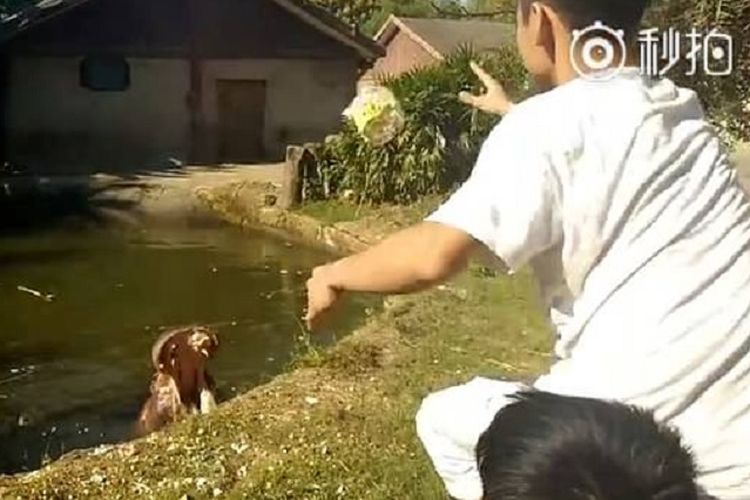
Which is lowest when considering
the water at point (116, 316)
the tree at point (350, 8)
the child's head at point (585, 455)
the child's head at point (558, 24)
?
the water at point (116, 316)

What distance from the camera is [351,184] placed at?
17312mm

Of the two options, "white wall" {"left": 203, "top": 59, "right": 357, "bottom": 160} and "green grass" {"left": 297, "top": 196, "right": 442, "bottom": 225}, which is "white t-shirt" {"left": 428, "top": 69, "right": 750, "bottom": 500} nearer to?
"green grass" {"left": 297, "top": 196, "right": 442, "bottom": 225}

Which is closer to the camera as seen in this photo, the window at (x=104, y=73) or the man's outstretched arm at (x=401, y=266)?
the man's outstretched arm at (x=401, y=266)

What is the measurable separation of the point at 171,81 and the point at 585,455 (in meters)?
22.9

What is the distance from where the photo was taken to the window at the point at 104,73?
2391cm

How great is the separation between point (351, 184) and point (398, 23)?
72.4 ft

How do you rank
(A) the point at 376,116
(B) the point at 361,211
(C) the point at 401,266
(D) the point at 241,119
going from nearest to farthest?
(C) the point at 401,266 → (A) the point at 376,116 → (B) the point at 361,211 → (D) the point at 241,119

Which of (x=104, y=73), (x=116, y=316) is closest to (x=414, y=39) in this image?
(x=104, y=73)

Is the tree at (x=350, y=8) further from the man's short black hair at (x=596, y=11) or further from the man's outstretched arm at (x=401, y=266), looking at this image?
the man's outstretched arm at (x=401, y=266)

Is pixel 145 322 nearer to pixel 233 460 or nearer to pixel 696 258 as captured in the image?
pixel 233 460

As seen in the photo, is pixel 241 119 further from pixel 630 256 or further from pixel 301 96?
pixel 630 256

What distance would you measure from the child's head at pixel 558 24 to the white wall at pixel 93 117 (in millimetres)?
21055

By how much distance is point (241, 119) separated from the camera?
2478 centimetres

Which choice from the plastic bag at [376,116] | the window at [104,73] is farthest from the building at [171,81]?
the plastic bag at [376,116]
